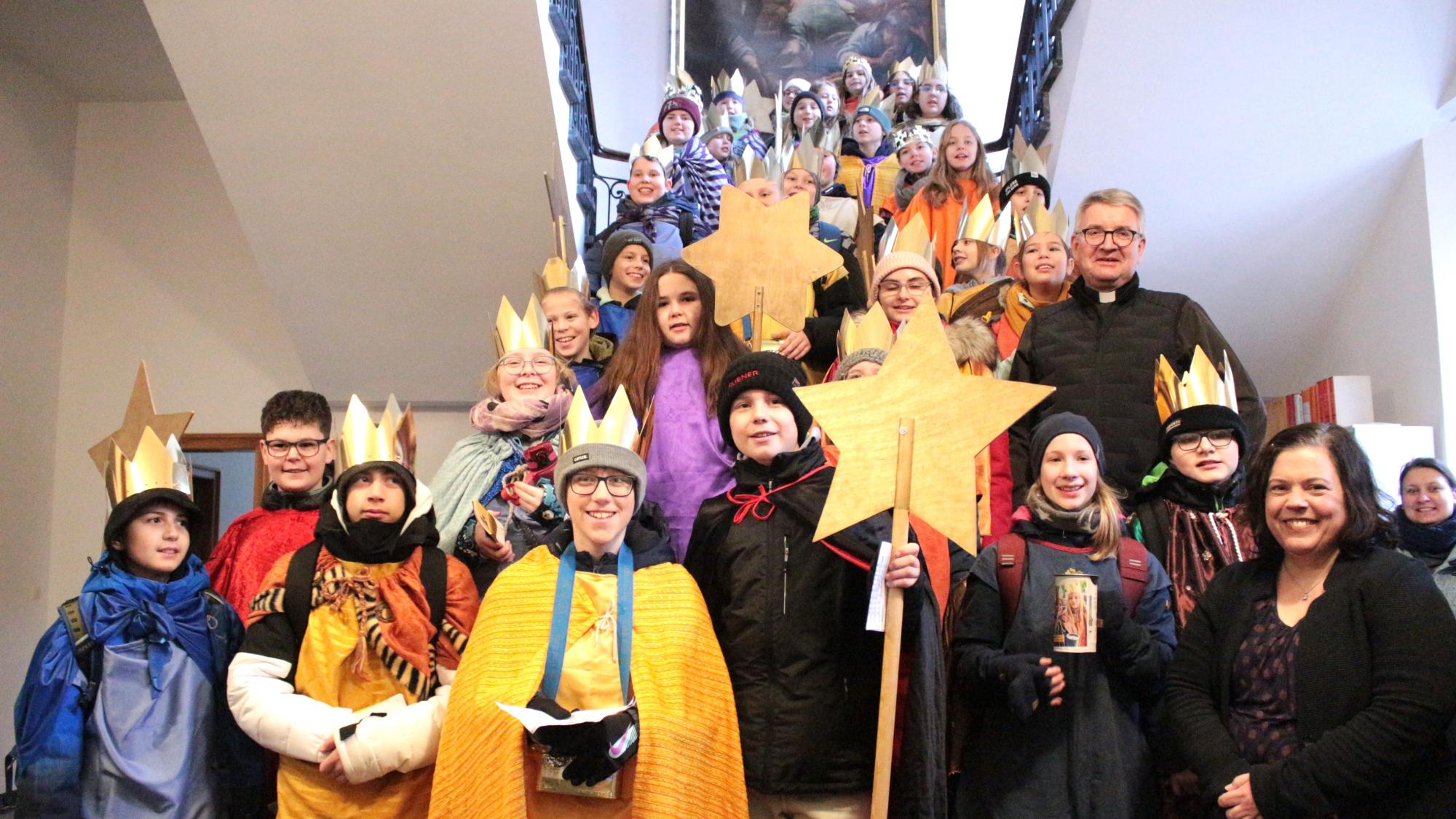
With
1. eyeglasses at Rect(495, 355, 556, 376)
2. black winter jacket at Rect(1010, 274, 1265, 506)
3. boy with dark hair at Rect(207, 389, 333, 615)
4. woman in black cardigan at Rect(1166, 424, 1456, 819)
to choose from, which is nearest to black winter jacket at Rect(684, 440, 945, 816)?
woman in black cardigan at Rect(1166, 424, 1456, 819)

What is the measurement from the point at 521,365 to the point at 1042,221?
2.57 metres

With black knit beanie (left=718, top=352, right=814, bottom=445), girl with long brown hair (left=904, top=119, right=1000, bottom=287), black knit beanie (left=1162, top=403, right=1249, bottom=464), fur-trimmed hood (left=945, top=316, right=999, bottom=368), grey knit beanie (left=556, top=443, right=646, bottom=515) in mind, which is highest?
girl with long brown hair (left=904, top=119, right=1000, bottom=287)

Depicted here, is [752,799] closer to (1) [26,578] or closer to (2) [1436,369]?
(2) [1436,369]

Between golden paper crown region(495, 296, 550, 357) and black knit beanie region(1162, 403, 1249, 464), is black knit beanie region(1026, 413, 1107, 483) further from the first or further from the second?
golden paper crown region(495, 296, 550, 357)

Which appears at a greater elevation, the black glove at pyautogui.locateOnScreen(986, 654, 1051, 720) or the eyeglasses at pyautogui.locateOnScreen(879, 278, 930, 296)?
the eyeglasses at pyautogui.locateOnScreen(879, 278, 930, 296)

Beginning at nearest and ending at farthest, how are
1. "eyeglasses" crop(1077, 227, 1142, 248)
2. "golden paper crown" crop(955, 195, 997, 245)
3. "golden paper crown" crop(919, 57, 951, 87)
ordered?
"eyeglasses" crop(1077, 227, 1142, 248) → "golden paper crown" crop(955, 195, 997, 245) → "golden paper crown" crop(919, 57, 951, 87)

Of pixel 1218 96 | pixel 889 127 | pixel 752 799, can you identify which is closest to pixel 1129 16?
pixel 1218 96

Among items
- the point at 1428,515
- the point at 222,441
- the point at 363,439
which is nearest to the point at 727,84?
the point at 222,441

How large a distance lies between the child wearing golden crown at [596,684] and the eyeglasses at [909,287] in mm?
1757

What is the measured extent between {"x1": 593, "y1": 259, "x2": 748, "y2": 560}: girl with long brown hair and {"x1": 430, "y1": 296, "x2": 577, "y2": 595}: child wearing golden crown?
0.61ft

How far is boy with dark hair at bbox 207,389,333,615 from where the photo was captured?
315 cm

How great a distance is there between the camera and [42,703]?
2527 millimetres

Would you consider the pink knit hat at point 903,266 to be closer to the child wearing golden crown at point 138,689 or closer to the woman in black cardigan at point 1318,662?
the woman in black cardigan at point 1318,662

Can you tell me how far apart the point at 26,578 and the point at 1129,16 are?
7.37 metres
